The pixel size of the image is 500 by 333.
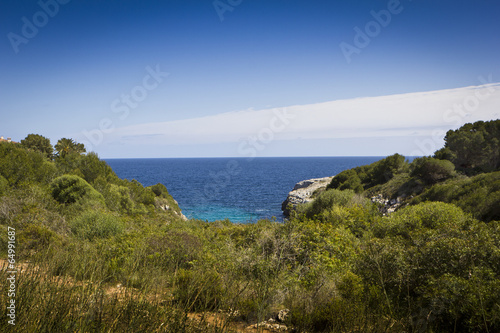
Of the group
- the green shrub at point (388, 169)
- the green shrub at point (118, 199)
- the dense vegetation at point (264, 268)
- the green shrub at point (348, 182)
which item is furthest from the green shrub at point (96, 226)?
the green shrub at point (388, 169)

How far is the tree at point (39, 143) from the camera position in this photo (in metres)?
37.6

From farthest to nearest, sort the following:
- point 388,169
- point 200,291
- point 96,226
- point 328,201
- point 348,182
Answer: point 388,169
point 348,182
point 328,201
point 96,226
point 200,291

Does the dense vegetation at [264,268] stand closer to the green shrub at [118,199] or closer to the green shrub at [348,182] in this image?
the green shrub at [118,199]

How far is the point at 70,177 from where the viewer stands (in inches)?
838

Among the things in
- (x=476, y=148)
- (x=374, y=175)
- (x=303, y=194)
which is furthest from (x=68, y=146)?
(x=476, y=148)

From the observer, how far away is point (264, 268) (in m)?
7.07

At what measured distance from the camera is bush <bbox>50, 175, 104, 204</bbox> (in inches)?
813

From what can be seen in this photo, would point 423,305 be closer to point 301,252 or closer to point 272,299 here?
point 272,299

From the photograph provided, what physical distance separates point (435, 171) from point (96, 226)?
26540 millimetres

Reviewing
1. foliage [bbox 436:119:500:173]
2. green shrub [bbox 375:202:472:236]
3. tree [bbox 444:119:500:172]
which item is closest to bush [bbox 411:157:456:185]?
foliage [bbox 436:119:500:173]

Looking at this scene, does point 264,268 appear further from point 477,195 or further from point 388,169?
point 388,169

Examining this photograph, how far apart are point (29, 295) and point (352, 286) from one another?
494 centimetres

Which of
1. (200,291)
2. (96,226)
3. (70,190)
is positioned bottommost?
(96,226)

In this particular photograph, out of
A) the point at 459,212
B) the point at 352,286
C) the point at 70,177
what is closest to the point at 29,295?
the point at 352,286
